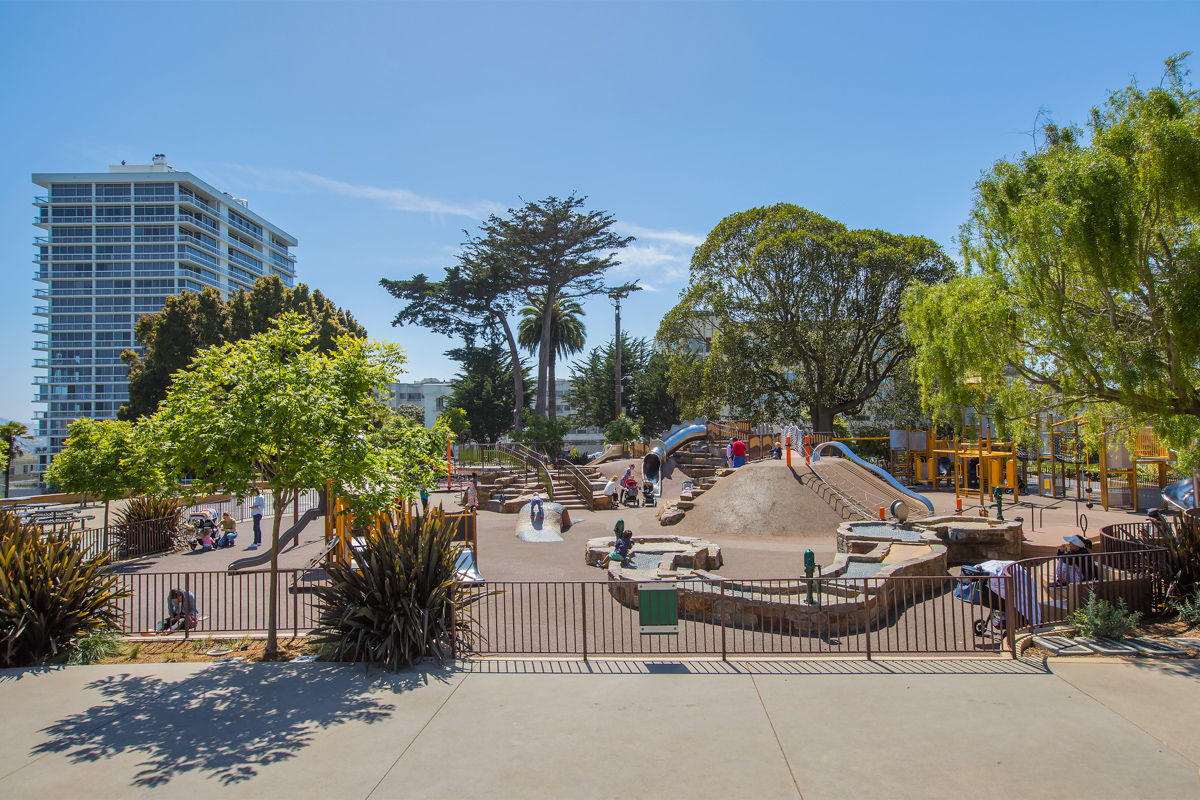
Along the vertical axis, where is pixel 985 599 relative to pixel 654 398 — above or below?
below

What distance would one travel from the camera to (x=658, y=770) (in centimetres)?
532

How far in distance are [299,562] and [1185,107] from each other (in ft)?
63.6

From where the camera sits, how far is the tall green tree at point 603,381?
55469 mm

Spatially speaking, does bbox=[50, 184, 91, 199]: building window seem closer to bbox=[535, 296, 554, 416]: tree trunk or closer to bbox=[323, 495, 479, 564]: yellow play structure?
bbox=[535, 296, 554, 416]: tree trunk

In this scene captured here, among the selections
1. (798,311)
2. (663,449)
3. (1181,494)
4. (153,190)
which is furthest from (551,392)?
(153,190)

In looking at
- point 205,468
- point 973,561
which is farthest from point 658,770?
point 973,561

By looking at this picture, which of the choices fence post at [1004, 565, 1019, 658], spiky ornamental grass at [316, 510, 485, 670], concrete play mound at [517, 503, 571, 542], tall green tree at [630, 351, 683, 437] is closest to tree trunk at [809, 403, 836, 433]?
tall green tree at [630, 351, 683, 437]

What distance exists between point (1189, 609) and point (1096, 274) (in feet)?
16.2

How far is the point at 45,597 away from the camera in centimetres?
838

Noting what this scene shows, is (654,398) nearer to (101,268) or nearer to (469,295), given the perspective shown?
(469,295)

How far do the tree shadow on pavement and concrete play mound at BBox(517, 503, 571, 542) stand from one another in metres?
11.9

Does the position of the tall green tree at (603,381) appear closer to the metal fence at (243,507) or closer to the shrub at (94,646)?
the metal fence at (243,507)

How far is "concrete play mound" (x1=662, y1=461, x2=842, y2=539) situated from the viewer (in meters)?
20.1

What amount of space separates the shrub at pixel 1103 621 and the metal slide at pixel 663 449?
22.1m
